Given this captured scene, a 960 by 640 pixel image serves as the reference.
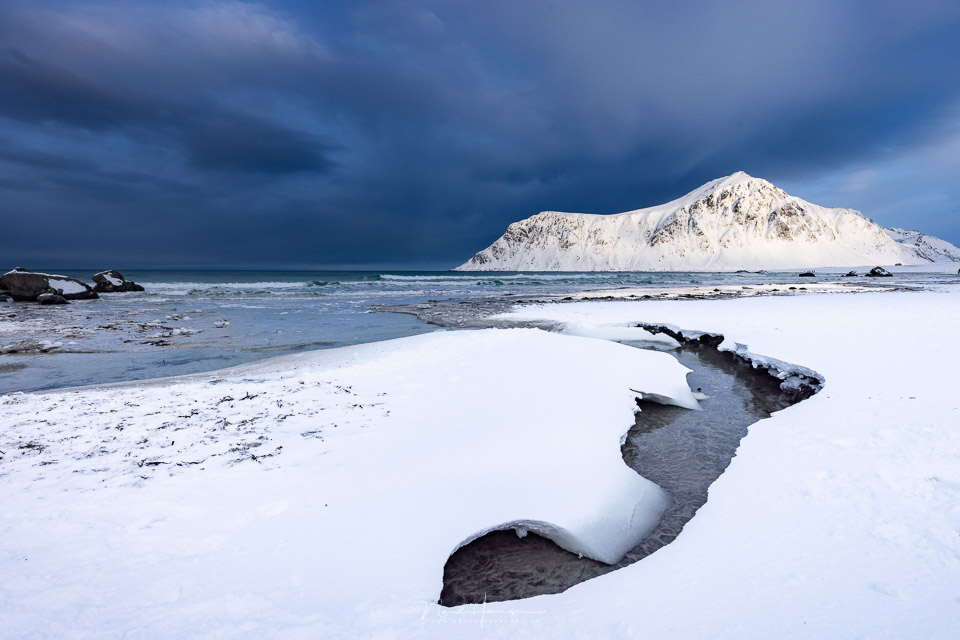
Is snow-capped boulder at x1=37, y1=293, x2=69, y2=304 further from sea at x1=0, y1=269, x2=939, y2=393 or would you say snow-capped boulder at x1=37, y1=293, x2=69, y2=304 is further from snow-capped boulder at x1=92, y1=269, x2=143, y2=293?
snow-capped boulder at x1=92, y1=269, x2=143, y2=293

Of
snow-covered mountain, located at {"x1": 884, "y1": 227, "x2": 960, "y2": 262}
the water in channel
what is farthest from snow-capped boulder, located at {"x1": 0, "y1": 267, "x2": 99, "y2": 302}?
snow-covered mountain, located at {"x1": 884, "y1": 227, "x2": 960, "y2": 262}

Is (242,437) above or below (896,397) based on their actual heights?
below

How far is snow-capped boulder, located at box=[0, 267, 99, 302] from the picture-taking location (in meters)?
25.6

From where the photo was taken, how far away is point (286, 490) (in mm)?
3760

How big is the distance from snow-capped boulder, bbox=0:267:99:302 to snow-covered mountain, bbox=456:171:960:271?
144455mm

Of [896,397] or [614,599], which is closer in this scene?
[614,599]

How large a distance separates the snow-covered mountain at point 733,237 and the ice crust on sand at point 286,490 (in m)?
149

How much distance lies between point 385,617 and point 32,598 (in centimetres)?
210

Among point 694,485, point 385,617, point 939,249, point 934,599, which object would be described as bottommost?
point 694,485

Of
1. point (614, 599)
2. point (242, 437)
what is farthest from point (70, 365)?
point (614, 599)

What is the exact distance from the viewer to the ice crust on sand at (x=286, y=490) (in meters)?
2.62

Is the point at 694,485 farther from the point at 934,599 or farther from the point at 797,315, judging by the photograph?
the point at 797,315

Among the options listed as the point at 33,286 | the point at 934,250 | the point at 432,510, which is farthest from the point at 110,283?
the point at 934,250

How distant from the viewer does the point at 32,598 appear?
248 centimetres
